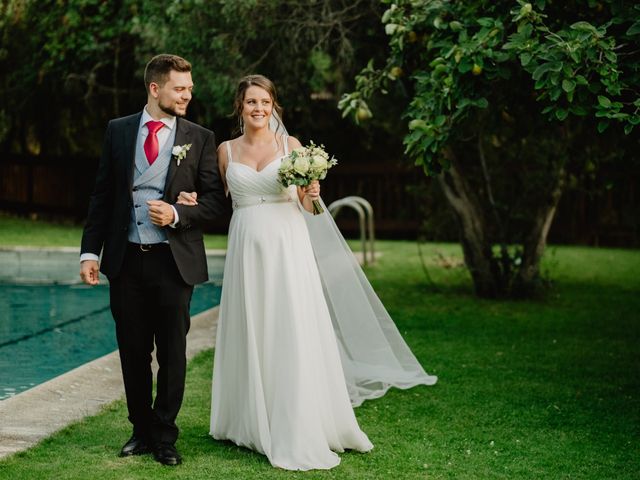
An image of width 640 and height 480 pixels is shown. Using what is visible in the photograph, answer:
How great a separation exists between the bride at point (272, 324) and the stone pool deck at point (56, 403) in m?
0.98

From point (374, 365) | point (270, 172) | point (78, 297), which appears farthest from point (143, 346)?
point (78, 297)

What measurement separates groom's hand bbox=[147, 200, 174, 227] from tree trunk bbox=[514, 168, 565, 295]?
6458 mm

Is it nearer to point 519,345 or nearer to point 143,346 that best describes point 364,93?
point 519,345

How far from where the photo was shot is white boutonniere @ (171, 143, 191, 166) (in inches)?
188

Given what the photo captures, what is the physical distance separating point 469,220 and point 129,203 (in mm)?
6256

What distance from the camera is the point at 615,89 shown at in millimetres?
5207

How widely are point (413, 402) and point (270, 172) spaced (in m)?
2.03

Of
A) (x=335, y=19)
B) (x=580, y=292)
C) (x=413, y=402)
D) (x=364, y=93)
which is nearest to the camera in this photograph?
(x=413, y=402)

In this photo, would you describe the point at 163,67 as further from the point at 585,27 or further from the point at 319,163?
the point at 585,27

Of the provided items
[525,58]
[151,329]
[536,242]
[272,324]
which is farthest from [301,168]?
[536,242]

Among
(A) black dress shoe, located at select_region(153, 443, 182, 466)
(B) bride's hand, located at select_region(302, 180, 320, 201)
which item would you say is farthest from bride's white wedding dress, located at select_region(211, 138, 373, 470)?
(A) black dress shoe, located at select_region(153, 443, 182, 466)

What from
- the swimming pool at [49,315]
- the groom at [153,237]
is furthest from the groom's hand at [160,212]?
the swimming pool at [49,315]

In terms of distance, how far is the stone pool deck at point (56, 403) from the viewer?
17.2ft

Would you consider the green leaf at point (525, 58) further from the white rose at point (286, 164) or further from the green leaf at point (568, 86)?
the white rose at point (286, 164)
